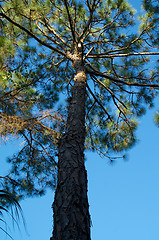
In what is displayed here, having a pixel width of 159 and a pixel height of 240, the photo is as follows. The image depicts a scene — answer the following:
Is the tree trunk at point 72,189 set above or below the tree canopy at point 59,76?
below

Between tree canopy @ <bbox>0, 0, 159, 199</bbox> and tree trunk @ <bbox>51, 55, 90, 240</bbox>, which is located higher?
tree canopy @ <bbox>0, 0, 159, 199</bbox>

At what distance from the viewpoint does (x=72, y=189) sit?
1.65 meters

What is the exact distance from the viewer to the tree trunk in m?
1.37

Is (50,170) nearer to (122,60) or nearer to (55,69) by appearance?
(55,69)

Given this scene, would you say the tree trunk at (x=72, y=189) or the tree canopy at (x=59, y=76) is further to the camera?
the tree canopy at (x=59, y=76)

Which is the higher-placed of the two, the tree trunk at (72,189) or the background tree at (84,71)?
the background tree at (84,71)

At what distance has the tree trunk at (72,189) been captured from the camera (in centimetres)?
137

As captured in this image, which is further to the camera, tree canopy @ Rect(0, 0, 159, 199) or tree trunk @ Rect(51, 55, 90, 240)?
tree canopy @ Rect(0, 0, 159, 199)

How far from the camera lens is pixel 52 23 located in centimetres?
461

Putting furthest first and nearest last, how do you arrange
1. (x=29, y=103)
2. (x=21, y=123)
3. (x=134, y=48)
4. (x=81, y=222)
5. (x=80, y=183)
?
(x=134, y=48), (x=29, y=103), (x=21, y=123), (x=80, y=183), (x=81, y=222)

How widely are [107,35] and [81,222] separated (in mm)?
3891

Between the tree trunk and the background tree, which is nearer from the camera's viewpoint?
the tree trunk

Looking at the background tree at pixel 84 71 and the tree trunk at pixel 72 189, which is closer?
the tree trunk at pixel 72 189

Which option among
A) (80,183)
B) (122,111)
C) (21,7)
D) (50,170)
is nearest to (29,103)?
(50,170)
